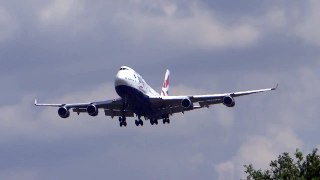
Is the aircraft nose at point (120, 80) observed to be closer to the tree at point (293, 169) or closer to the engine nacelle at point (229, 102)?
the engine nacelle at point (229, 102)

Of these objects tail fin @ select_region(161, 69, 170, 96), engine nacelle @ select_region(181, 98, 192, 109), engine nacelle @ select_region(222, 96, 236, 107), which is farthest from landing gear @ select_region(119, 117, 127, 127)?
tail fin @ select_region(161, 69, 170, 96)

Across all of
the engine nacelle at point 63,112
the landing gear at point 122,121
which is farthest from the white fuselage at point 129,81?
the engine nacelle at point 63,112

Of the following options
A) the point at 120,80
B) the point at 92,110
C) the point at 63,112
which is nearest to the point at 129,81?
the point at 120,80

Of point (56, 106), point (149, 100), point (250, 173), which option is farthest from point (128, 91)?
point (250, 173)

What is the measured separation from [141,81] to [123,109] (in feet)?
16.9

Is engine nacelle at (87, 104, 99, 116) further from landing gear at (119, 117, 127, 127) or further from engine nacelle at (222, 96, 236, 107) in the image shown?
engine nacelle at (222, 96, 236, 107)

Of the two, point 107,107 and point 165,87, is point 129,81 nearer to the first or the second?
point 107,107

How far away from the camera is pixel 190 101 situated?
5901 inches

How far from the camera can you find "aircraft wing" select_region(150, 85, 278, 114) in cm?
14950

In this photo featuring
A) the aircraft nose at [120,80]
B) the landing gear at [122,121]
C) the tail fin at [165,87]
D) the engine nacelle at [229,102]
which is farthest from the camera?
the tail fin at [165,87]

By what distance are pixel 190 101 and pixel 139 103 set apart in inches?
289

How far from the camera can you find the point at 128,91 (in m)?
144

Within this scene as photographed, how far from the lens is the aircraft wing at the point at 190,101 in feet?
490

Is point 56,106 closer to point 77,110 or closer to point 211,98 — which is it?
point 77,110
